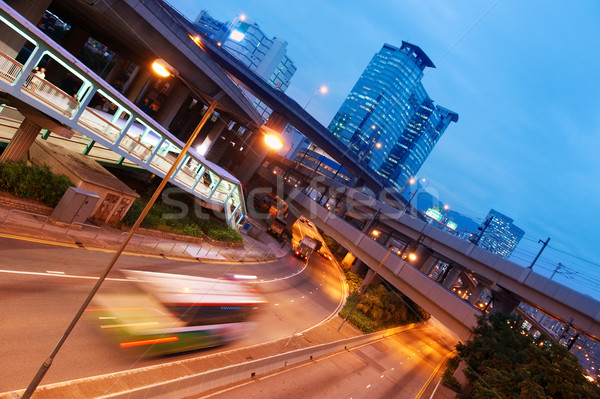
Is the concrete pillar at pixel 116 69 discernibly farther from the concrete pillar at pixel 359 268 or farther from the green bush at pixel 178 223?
the concrete pillar at pixel 359 268

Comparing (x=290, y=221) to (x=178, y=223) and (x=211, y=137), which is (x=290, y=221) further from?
(x=178, y=223)

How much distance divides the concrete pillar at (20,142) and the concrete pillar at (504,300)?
38.7m

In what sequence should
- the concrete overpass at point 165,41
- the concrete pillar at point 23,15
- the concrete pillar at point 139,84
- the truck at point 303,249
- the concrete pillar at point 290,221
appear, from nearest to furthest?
the concrete pillar at point 23,15 < the concrete overpass at point 165,41 < the concrete pillar at point 139,84 < the truck at point 303,249 < the concrete pillar at point 290,221

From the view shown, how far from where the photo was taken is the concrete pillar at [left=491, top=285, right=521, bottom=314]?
33719mm

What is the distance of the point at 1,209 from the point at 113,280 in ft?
20.4

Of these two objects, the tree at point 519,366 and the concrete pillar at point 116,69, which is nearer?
the tree at point 519,366

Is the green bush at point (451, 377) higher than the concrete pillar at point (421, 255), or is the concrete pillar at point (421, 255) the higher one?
the concrete pillar at point (421, 255)

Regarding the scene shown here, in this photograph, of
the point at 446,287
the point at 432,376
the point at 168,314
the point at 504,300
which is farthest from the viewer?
the point at 446,287

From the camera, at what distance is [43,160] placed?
75.0ft

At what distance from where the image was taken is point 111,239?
21.0 m

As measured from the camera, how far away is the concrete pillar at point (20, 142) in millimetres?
20578

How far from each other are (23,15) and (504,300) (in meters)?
46.5

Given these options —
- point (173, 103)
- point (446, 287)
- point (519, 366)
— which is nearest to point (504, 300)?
point (446, 287)

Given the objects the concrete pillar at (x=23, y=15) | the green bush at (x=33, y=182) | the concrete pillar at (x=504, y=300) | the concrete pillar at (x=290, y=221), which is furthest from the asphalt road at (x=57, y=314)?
the concrete pillar at (x=290, y=221)
